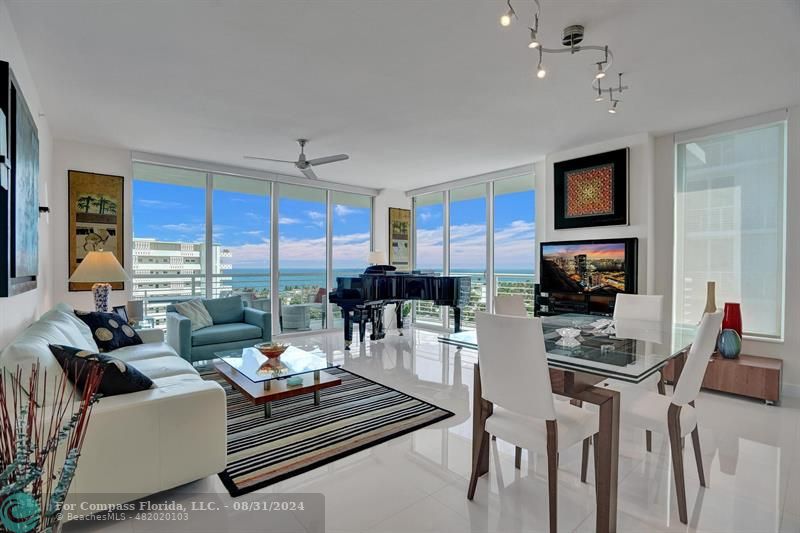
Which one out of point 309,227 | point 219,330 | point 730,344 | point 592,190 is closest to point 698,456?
point 730,344

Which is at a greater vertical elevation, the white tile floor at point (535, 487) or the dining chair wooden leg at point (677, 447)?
the dining chair wooden leg at point (677, 447)

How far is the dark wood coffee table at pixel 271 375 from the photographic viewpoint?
9.64 ft

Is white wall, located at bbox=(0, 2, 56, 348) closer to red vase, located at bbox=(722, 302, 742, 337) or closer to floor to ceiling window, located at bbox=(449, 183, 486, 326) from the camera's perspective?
floor to ceiling window, located at bbox=(449, 183, 486, 326)

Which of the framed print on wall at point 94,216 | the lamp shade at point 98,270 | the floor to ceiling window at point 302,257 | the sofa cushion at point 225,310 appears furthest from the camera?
the floor to ceiling window at point 302,257

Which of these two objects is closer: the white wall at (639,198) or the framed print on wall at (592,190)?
the white wall at (639,198)

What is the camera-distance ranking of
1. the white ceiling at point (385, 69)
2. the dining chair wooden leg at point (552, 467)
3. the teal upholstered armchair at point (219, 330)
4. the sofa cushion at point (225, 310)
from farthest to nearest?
the sofa cushion at point (225, 310) < the teal upholstered armchair at point (219, 330) < the white ceiling at point (385, 69) < the dining chair wooden leg at point (552, 467)

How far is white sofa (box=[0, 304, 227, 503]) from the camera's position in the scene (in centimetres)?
186

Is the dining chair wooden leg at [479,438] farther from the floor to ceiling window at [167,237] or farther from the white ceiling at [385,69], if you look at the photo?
the floor to ceiling window at [167,237]

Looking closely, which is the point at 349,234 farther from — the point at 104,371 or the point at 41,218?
the point at 104,371

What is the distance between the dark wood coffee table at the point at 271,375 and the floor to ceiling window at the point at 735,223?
3990 mm

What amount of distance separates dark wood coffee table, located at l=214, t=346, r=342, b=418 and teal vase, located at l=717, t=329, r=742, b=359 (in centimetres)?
370

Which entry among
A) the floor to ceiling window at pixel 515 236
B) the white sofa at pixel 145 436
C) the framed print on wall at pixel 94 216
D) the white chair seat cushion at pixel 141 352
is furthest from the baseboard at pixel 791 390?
the framed print on wall at pixel 94 216

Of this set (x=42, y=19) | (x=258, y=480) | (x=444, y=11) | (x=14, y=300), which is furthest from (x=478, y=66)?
(x=14, y=300)

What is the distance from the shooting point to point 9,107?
6.91 feet
